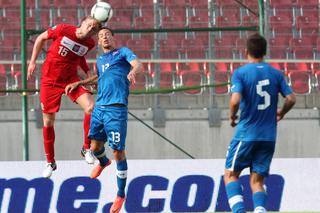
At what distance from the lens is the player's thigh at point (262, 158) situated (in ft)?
29.5

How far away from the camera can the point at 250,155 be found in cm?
899

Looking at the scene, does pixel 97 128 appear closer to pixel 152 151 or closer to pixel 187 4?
pixel 152 151

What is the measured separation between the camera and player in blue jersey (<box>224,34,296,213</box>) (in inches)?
343

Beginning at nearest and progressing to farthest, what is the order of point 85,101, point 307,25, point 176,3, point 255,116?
point 255,116 → point 85,101 → point 176,3 → point 307,25

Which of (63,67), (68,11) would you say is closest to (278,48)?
(68,11)

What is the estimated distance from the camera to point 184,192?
1230 centimetres

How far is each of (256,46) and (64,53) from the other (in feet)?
10.9

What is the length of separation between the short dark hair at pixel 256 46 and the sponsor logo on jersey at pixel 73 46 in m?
3.13

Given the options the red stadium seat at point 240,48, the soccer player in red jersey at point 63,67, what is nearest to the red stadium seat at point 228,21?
the red stadium seat at point 240,48

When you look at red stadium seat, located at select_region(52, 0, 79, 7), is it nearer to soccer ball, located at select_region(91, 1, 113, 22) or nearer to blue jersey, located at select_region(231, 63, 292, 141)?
soccer ball, located at select_region(91, 1, 113, 22)

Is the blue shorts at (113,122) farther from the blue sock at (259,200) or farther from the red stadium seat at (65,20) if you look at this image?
the red stadium seat at (65,20)

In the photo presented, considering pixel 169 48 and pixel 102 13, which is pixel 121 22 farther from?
pixel 102 13

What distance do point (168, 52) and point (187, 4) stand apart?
109 cm

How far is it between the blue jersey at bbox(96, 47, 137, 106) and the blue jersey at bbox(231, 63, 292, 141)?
2080 millimetres
